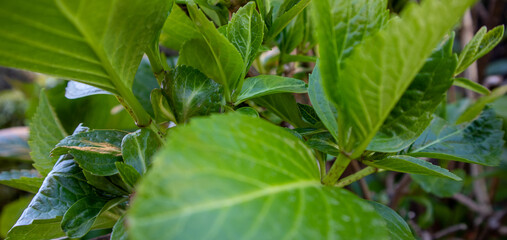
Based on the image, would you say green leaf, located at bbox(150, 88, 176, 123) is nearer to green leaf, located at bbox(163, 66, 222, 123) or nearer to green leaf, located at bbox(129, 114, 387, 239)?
green leaf, located at bbox(163, 66, 222, 123)

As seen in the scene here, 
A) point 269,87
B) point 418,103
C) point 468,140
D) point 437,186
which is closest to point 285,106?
point 269,87

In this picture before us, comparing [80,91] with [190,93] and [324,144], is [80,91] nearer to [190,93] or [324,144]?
[190,93]

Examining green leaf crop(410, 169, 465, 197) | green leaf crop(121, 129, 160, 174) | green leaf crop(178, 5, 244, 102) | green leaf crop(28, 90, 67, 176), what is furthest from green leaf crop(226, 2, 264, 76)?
green leaf crop(410, 169, 465, 197)

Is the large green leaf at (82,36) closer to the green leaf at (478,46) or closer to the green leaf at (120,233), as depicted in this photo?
the green leaf at (120,233)

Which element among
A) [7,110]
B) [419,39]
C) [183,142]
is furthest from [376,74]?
[7,110]

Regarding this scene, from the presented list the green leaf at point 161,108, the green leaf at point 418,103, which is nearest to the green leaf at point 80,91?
the green leaf at point 161,108

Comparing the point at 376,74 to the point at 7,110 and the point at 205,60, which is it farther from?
the point at 7,110
